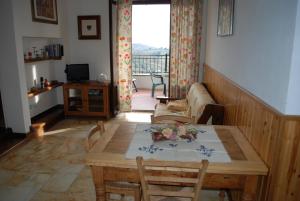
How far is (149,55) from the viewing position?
25.6ft

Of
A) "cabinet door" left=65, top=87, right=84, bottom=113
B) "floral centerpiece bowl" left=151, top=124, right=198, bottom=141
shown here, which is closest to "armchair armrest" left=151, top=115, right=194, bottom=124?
"floral centerpiece bowl" left=151, top=124, right=198, bottom=141

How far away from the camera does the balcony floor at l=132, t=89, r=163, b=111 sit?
549 cm

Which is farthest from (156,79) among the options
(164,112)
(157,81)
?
(164,112)

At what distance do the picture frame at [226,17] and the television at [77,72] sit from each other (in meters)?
2.71

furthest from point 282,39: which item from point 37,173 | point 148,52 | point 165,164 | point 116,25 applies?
point 148,52

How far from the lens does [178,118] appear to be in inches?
89.0

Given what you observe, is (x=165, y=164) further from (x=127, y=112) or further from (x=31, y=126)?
(x=127, y=112)

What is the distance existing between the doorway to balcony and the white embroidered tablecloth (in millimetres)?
3412

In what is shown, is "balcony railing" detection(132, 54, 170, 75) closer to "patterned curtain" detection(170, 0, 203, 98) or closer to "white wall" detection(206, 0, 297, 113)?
"patterned curtain" detection(170, 0, 203, 98)

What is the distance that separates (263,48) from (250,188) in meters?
0.92

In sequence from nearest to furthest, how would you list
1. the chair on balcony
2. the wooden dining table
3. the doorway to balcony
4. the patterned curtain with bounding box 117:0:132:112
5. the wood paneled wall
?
1. the wood paneled wall
2. the wooden dining table
3. the patterned curtain with bounding box 117:0:132:112
4. the doorway to balcony
5. the chair on balcony

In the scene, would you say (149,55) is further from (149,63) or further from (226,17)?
(226,17)

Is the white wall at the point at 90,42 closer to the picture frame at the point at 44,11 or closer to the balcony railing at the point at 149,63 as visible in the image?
the picture frame at the point at 44,11

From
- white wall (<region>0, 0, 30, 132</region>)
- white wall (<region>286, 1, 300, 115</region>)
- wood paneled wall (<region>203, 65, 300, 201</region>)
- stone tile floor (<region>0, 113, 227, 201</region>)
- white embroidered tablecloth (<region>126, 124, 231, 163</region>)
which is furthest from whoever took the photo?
white wall (<region>0, 0, 30, 132</region>)
